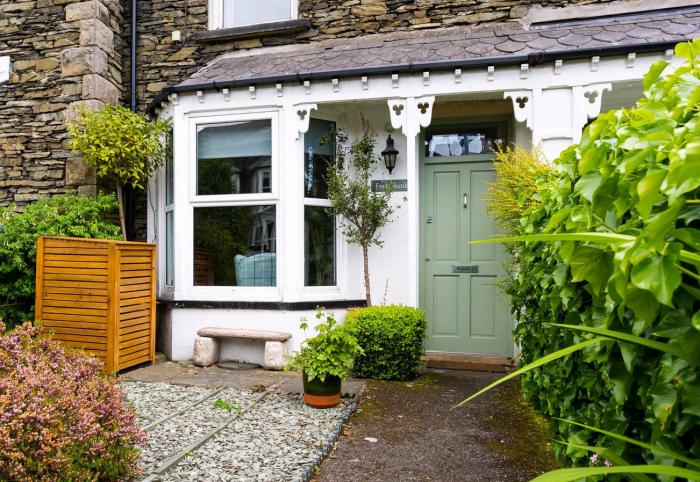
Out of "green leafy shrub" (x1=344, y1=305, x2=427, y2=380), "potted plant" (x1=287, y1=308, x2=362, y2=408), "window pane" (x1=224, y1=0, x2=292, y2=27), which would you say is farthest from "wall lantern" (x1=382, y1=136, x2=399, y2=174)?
"window pane" (x1=224, y1=0, x2=292, y2=27)

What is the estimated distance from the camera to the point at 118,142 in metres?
5.27

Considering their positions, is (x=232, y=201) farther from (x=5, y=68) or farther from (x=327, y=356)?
(x=5, y=68)

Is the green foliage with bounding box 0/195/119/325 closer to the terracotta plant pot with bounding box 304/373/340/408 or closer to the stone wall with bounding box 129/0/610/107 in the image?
the stone wall with bounding box 129/0/610/107

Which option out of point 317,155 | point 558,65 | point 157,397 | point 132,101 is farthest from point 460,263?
point 132,101

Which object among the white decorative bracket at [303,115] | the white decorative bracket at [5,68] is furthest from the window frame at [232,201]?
the white decorative bracket at [5,68]

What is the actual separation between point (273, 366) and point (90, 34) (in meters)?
4.82

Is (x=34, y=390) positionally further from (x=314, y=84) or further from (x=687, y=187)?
(x=314, y=84)

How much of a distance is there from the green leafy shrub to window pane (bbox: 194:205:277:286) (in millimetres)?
1270

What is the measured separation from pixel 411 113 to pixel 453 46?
3.26ft

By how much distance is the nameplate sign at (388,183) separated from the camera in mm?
5395

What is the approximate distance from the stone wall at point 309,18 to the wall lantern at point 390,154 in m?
1.63

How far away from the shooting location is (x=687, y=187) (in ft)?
2.10

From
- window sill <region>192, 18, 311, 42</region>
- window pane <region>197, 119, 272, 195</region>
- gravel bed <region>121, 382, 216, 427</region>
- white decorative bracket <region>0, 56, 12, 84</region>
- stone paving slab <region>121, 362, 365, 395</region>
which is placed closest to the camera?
gravel bed <region>121, 382, 216, 427</region>

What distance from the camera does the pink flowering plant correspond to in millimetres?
1871
